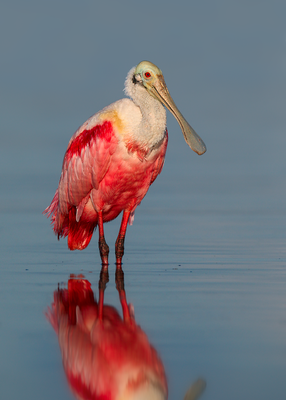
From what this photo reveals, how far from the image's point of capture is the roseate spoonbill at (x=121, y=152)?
8844mm

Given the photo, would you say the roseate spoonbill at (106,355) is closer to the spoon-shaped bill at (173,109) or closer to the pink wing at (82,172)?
the pink wing at (82,172)

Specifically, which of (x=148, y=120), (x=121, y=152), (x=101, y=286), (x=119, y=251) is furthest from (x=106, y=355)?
(x=119, y=251)

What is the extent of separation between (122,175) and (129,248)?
7.10ft

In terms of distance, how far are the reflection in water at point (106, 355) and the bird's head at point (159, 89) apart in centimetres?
347

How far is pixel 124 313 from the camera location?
5961mm

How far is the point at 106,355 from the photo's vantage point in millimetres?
4730

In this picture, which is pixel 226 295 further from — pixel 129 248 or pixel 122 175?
pixel 129 248

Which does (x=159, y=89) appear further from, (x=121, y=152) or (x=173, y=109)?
(x=121, y=152)

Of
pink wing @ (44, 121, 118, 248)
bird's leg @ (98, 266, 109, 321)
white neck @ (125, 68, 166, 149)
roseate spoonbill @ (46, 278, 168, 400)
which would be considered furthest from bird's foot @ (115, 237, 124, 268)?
roseate spoonbill @ (46, 278, 168, 400)

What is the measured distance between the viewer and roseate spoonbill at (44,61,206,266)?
8.84 m

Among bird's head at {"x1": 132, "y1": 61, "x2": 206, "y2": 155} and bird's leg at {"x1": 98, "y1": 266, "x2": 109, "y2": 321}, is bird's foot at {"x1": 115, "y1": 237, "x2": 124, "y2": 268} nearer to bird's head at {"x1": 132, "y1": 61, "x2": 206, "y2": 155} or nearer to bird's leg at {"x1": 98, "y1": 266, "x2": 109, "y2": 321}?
bird's leg at {"x1": 98, "y1": 266, "x2": 109, "y2": 321}

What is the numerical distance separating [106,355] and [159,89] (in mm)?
5104

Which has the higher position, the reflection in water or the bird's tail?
the bird's tail

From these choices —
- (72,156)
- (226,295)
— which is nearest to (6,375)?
(226,295)
